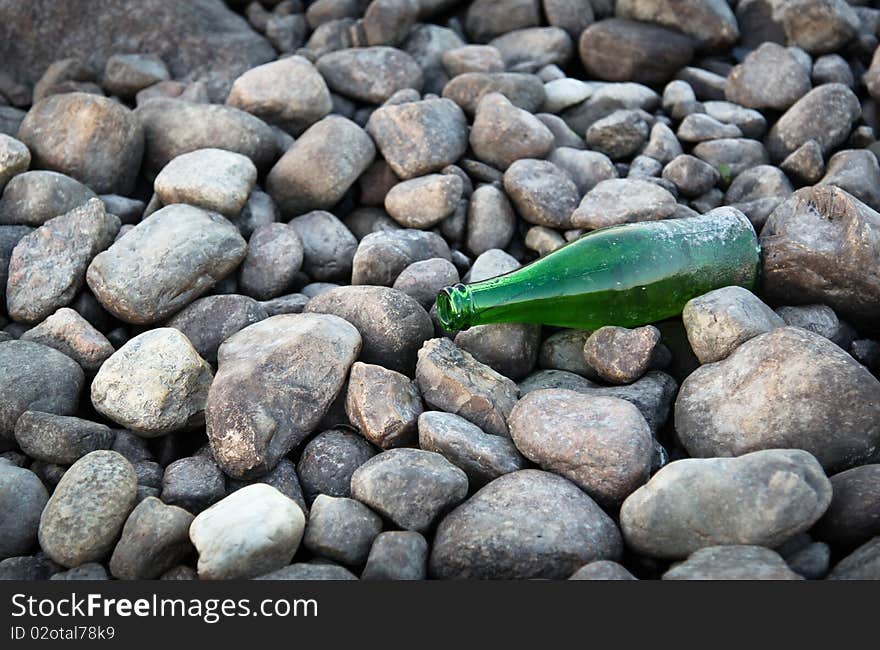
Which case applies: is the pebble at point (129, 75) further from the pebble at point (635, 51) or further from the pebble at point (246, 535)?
the pebble at point (246, 535)

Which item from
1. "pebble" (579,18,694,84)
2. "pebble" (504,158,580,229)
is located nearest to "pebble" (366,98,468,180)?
"pebble" (504,158,580,229)

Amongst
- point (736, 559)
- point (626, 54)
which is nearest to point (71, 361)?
point (736, 559)

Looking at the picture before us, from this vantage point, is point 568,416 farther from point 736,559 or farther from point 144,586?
point 144,586

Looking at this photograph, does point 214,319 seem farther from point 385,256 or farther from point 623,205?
point 623,205

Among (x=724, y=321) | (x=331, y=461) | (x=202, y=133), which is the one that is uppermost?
(x=202, y=133)

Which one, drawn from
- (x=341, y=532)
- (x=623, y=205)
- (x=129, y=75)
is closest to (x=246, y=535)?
(x=341, y=532)

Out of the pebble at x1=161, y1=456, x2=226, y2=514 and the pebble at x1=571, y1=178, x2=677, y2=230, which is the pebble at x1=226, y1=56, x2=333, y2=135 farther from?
the pebble at x1=161, y1=456, x2=226, y2=514
